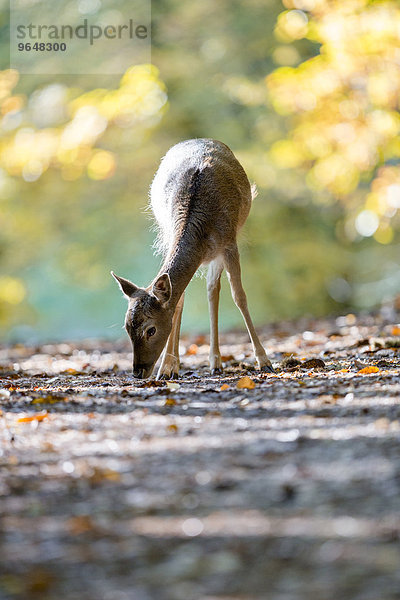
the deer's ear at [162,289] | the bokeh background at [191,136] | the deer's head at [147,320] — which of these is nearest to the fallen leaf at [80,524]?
the deer's head at [147,320]

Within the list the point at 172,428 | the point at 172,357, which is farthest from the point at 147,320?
the point at 172,428

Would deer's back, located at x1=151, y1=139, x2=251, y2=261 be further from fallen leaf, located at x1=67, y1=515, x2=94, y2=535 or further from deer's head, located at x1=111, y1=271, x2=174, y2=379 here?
fallen leaf, located at x1=67, y1=515, x2=94, y2=535

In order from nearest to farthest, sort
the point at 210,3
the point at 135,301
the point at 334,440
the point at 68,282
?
the point at 334,440
the point at 135,301
the point at 210,3
the point at 68,282

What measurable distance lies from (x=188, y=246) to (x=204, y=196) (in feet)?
1.66

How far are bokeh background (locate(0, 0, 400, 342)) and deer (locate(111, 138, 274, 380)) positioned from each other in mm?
6336

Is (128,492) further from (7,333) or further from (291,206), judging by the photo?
(7,333)

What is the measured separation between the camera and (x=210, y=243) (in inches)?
284

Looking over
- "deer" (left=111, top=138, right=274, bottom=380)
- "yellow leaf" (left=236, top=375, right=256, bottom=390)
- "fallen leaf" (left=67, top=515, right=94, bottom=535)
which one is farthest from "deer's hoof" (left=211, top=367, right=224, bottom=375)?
"fallen leaf" (left=67, top=515, right=94, bottom=535)

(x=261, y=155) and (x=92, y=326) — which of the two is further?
(x=92, y=326)

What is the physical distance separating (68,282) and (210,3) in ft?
21.4

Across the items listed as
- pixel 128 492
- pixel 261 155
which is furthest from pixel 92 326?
pixel 128 492

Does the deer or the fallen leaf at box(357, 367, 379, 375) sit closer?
the fallen leaf at box(357, 367, 379, 375)

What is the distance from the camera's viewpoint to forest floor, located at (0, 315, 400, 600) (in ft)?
8.05

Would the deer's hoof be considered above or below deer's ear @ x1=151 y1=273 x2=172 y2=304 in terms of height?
below
